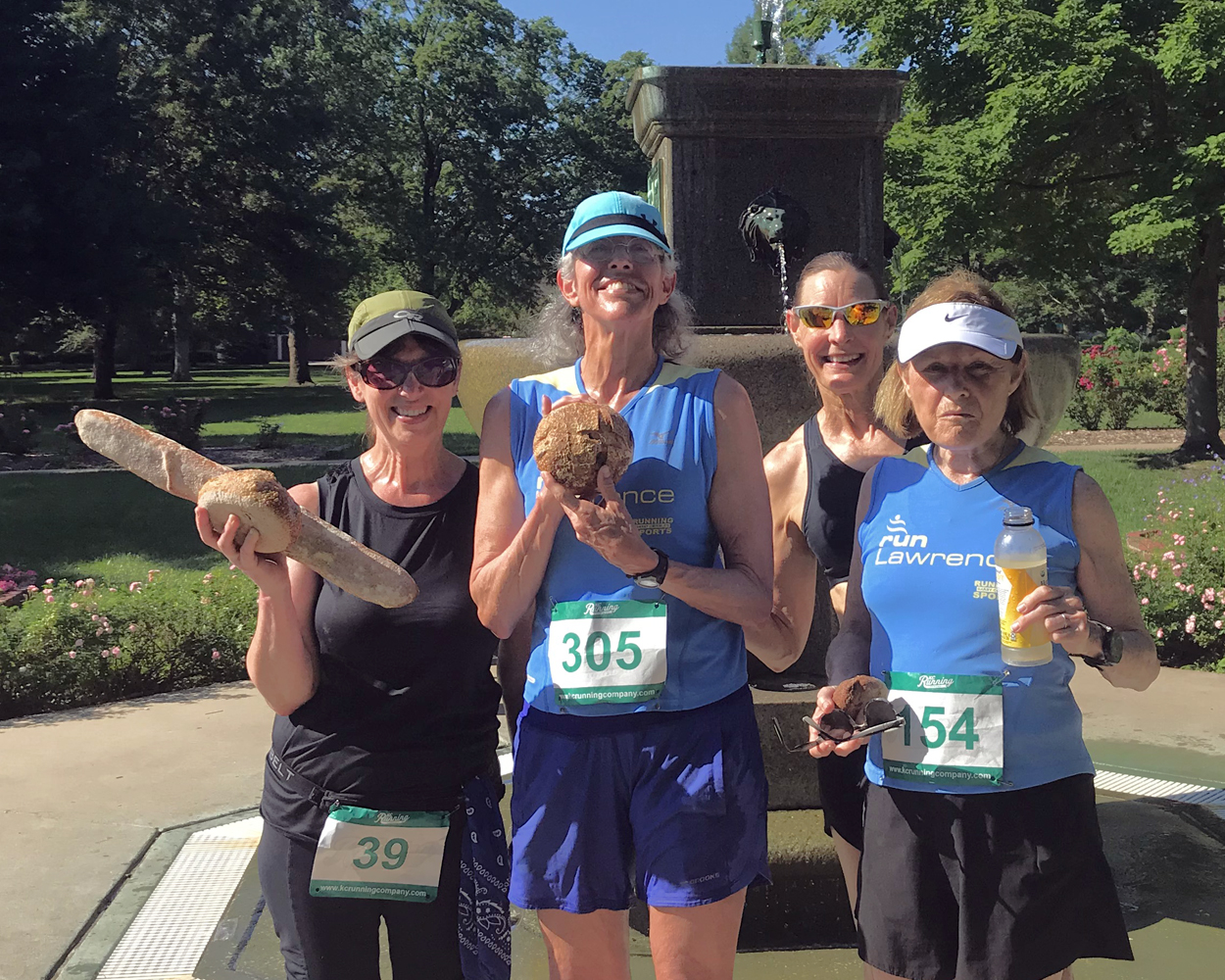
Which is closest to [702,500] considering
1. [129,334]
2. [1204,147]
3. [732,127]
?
[732,127]

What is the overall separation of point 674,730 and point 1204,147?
18127 mm

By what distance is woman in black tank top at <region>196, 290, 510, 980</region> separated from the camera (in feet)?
7.62

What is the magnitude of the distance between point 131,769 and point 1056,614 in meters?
4.60

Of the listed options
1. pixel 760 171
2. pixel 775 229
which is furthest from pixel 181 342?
pixel 775 229

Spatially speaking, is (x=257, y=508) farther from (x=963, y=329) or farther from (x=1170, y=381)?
(x=1170, y=381)

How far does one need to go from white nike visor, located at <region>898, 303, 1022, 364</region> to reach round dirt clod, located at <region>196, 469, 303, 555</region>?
1.21 metres

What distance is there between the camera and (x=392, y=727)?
2.33m

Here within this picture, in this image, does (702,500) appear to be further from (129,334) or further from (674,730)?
(129,334)

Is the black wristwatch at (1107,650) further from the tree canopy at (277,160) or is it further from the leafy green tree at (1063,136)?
the leafy green tree at (1063,136)

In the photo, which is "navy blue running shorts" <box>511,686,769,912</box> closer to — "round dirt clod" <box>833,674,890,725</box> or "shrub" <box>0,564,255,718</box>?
"round dirt clod" <box>833,674,890,725</box>

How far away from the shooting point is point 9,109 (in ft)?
72.5

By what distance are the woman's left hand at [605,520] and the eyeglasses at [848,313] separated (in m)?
1.01

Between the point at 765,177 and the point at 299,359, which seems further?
the point at 299,359

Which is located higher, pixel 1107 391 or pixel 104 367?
pixel 104 367
